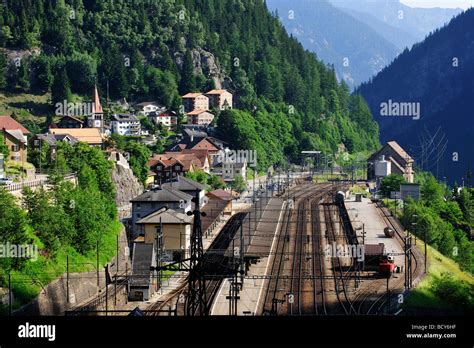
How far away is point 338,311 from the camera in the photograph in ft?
47.0

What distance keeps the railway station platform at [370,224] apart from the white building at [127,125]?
12.7 meters

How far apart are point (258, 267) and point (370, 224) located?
745 centimetres

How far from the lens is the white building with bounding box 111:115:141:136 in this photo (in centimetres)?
4134

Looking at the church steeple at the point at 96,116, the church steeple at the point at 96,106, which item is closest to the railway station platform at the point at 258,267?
the church steeple at the point at 96,116

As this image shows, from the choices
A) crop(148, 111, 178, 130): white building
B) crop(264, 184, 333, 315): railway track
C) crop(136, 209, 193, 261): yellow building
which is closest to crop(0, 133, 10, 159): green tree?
crop(136, 209, 193, 261): yellow building

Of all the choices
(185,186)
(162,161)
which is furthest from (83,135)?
(185,186)

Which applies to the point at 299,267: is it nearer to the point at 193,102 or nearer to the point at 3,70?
the point at 3,70

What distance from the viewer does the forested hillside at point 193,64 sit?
146 feet

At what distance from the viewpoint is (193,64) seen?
51.8 metres

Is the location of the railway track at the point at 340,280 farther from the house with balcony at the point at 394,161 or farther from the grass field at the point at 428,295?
the house with balcony at the point at 394,161

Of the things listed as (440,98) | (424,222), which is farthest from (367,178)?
(440,98)

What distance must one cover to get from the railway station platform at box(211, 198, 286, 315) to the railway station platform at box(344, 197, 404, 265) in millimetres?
2491

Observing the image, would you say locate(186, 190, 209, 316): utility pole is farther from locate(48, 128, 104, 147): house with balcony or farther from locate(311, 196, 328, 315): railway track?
locate(48, 128, 104, 147): house with balcony

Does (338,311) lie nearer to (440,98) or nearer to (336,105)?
(336,105)
